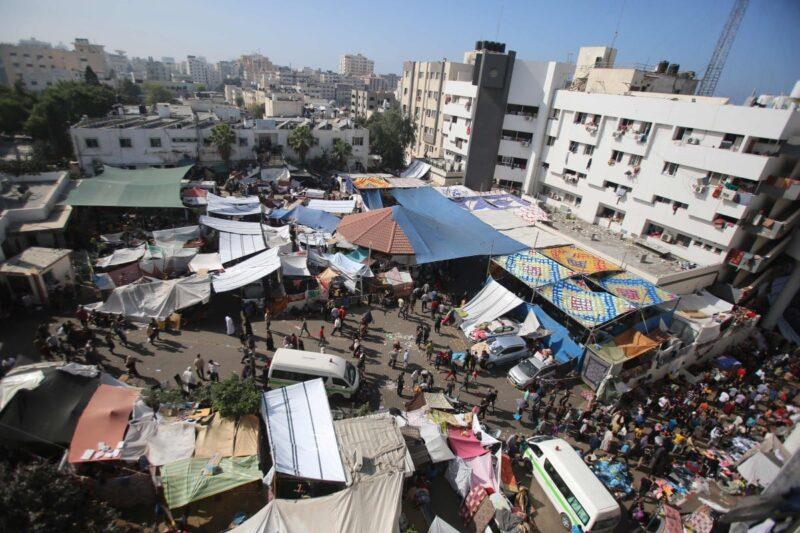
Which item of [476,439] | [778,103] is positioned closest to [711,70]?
[778,103]

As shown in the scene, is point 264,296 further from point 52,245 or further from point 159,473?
point 52,245

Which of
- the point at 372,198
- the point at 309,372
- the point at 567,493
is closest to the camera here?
the point at 567,493

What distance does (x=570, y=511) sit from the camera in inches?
392

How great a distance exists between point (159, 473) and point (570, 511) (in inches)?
390

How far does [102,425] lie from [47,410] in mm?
1368

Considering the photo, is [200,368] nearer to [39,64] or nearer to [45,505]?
[45,505]

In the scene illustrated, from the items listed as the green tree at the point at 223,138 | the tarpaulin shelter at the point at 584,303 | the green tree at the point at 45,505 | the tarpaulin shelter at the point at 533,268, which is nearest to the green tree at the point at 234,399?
the green tree at the point at 45,505

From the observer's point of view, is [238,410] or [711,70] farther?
[711,70]

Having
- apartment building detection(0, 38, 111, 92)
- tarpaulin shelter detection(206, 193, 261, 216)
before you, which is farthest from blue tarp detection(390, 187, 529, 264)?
apartment building detection(0, 38, 111, 92)

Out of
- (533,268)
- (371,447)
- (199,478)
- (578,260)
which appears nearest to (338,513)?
(371,447)

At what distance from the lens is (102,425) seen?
31.9ft

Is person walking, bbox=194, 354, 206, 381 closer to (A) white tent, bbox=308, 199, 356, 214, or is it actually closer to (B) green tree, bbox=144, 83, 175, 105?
(A) white tent, bbox=308, 199, 356, 214

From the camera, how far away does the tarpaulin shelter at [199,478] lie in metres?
8.47

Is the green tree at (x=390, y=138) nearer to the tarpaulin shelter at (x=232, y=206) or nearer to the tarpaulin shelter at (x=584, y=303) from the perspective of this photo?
the tarpaulin shelter at (x=232, y=206)
